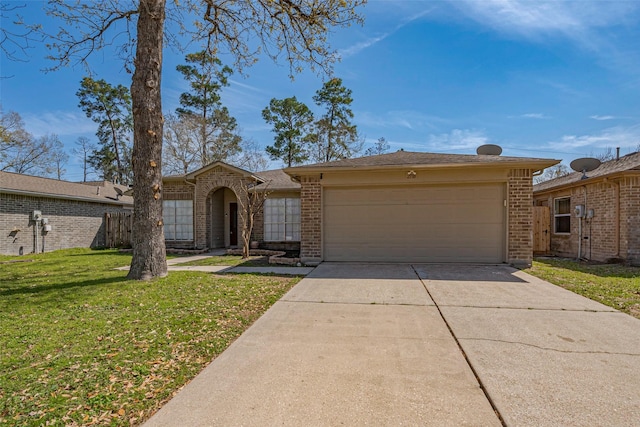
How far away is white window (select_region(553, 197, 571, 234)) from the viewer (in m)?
11.2

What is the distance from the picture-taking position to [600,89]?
419 inches

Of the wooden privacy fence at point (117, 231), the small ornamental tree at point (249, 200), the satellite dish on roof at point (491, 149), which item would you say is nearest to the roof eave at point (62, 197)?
the wooden privacy fence at point (117, 231)

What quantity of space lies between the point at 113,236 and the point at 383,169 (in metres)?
14.0

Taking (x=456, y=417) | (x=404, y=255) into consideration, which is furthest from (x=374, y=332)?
(x=404, y=255)

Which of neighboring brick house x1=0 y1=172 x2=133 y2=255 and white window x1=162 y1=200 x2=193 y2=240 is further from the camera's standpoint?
white window x1=162 y1=200 x2=193 y2=240

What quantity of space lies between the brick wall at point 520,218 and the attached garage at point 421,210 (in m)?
0.02

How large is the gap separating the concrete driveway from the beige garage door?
324 cm

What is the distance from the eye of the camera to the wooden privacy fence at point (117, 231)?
14.9 m

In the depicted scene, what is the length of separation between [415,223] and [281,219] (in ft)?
19.4

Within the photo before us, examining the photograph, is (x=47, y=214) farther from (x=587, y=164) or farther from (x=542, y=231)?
(x=587, y=164)

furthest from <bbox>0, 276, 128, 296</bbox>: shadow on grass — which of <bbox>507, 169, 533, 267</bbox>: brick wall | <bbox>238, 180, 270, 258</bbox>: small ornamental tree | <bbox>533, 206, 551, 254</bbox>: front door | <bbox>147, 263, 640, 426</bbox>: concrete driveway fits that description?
<bbox>533, 206, 551, 254</bbox>: front door

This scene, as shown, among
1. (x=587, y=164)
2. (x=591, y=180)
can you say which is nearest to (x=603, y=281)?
Answer: (x=591, y=180)

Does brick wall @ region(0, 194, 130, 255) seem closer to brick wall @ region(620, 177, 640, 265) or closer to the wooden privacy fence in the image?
the wooden privacy fence

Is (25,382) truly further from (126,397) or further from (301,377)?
(301,377)
